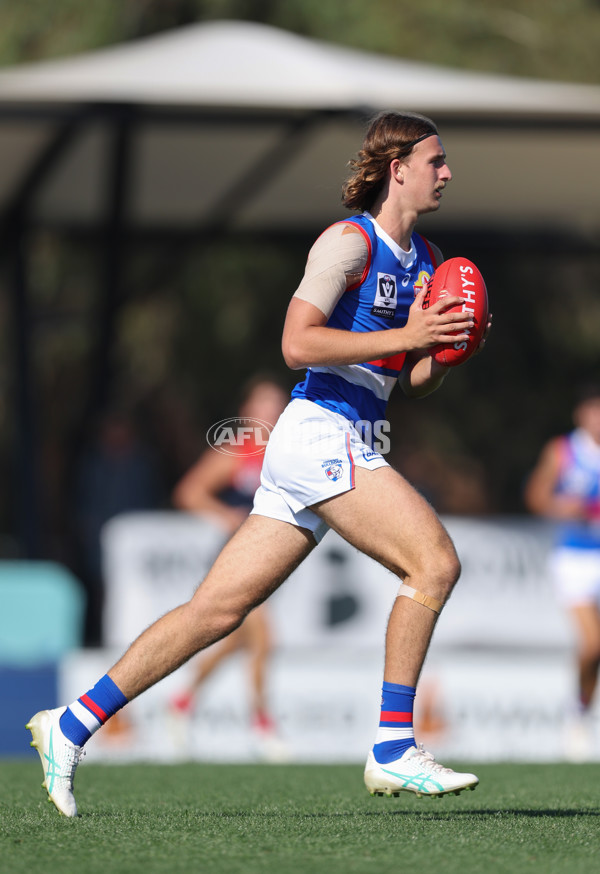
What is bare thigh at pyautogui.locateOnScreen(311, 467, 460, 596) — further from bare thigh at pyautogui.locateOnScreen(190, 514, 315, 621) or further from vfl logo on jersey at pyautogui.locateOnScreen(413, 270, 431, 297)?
vfl logo on jersey at pyautogui.locateOnScreen(413, 270, 431, 297)

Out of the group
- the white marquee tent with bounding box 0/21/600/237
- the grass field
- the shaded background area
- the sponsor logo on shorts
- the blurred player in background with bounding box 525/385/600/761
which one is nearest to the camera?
the grass field

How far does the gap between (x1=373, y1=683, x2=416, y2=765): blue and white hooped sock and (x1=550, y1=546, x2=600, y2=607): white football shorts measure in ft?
16.9

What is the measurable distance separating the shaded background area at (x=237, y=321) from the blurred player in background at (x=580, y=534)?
246 centimetres

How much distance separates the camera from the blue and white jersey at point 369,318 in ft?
15.5

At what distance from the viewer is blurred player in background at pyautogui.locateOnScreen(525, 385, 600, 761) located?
9.52 meters

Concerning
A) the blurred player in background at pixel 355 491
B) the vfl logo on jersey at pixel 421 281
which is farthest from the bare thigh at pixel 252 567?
the vfl logo on jersey at pixel 421 281

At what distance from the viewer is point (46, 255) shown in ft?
55.8

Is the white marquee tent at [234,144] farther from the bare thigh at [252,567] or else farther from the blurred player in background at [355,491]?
the bare thigh at [252,567]

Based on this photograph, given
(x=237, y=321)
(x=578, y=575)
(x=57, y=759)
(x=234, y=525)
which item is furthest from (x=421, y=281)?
(x=237, y=321)

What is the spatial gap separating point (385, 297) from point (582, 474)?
17.9ft

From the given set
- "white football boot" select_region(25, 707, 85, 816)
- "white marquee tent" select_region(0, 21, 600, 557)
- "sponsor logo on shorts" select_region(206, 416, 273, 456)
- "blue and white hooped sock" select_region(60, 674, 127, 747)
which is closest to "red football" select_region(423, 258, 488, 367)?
"sponsor logo on shorts" select_region(206, 416, 273, 456)

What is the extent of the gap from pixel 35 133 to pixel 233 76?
175 centimetres

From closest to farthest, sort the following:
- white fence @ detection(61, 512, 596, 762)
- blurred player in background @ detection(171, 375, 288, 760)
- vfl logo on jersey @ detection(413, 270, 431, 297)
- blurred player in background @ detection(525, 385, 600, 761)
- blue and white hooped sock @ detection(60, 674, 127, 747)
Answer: blue and white hooped sock @ detection(60, 674, 127, 747), vfl logo on jersey @ detection(413, 270, 431, 297), blurred player in background @ detection(171, 375, 288, 760), blurred player in background @ detection(525, 385, 600, 761), white fence @ detection(61, 512, 596, 762)

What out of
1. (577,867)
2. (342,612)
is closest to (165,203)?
(342,612)
